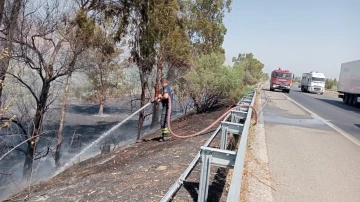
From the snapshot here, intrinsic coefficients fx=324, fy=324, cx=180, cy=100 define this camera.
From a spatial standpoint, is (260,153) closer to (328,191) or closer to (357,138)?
(328,191)

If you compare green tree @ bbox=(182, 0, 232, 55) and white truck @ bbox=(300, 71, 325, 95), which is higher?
green tree @ bbox=(182, 0, 232, 55)

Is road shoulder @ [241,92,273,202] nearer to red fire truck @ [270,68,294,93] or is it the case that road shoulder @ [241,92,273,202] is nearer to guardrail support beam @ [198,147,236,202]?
guardrail support beam @ [198,147,236,202]

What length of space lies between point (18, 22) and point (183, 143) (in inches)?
363

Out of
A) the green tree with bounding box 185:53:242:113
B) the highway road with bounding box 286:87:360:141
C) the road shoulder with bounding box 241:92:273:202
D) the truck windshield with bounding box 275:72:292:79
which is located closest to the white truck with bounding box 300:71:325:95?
the truck windshield with bounding box 275:72:292:79

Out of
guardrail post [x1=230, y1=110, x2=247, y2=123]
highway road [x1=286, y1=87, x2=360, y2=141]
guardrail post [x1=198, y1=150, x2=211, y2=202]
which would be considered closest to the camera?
guardrail post [x1=198, y1=150, x2=211, y2=202]

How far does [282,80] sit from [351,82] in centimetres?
1231

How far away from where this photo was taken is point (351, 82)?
29188 mm

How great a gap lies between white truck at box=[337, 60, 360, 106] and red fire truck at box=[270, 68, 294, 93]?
331 inches

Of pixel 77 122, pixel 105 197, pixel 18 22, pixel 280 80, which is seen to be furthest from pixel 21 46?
pixel 280 80

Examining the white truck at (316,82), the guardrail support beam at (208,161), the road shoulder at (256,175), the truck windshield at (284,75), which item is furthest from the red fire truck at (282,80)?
the guardrail support beam at (208,161)

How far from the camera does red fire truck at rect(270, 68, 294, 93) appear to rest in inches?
1619

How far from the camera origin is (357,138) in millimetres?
10719

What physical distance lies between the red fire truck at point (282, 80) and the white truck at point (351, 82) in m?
8.41

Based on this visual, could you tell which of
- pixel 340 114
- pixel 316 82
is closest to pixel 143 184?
pixel 340 114
